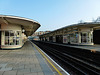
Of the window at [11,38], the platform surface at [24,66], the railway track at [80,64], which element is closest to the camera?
the platform surface at [24,66]

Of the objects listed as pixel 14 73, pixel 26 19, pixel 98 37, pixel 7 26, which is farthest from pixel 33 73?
pixel 98 37

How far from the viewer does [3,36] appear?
1066cm

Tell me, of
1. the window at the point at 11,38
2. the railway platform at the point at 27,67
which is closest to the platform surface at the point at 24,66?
the railway platform at the point at 27,67

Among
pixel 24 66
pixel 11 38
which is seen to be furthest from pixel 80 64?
pixel 11 38

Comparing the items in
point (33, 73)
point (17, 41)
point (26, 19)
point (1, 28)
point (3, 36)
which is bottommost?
point (33, 73)

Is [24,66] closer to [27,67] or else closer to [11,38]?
[27,67]

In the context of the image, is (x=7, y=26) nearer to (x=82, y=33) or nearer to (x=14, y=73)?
(x=14, y=73)

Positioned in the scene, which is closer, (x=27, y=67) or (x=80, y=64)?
(x=27, y=67)

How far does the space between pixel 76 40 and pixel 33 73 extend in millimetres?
18986

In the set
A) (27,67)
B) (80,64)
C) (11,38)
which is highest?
(11,38)

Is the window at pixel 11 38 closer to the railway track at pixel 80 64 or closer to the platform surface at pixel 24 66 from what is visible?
the platform surface at pixel 24 66

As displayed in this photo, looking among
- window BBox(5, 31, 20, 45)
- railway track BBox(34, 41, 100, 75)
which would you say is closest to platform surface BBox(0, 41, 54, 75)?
railway track BBox(34, 41, 100, 75)

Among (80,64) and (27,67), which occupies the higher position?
(27,67)

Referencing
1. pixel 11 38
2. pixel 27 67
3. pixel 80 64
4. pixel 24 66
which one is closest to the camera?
pixel 27 67
